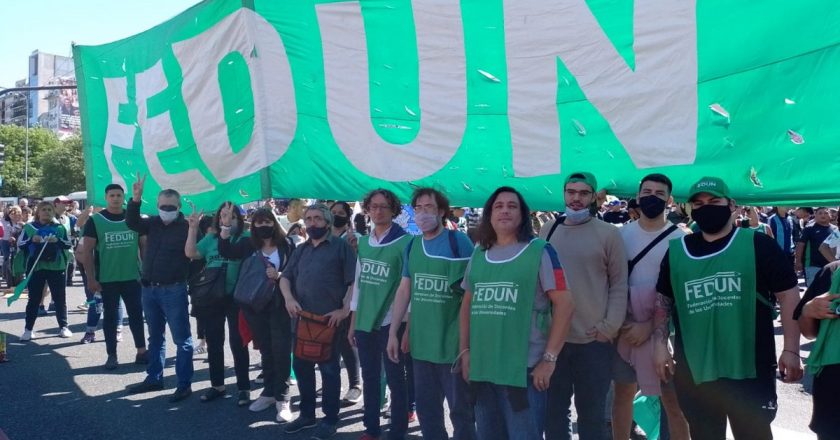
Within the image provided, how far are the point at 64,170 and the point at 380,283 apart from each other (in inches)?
2475

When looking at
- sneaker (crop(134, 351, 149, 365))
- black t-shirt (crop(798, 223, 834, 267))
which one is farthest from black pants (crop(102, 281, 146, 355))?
black t-shirt (crop(798, 223, 834, 267))

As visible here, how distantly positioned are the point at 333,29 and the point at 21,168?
77493 mm

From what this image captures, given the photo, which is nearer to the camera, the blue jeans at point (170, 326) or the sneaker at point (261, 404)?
the sneaker at point (261, 404)

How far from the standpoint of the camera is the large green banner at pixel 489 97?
10.8 feet

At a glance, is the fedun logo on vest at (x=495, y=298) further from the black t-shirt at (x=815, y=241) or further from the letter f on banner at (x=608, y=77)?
the black t-shirt at (x=815, y=241)

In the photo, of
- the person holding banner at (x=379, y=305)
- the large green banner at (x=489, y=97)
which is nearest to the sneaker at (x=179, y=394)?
the large green banner at (x=489, y=97)

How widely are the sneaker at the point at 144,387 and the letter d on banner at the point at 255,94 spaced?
2593 millimetres

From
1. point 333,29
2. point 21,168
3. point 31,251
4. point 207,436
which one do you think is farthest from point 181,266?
point 21,168

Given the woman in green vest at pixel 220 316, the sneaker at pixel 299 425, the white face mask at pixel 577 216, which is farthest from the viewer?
the woman in green vest at pixel 220 316

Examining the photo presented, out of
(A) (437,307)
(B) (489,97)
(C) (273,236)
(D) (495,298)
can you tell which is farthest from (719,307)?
(C) (273,236)

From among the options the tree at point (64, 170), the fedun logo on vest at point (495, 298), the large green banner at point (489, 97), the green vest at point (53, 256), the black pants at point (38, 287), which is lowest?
the black pants at point (38, 287)

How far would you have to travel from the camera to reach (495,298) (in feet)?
11.5

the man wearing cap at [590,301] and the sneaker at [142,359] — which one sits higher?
the man wearing cap at [590,301]

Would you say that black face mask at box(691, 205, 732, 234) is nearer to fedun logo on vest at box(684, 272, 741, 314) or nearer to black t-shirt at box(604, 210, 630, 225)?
fedun logo on vest at box(684, 272, 741, 314)
